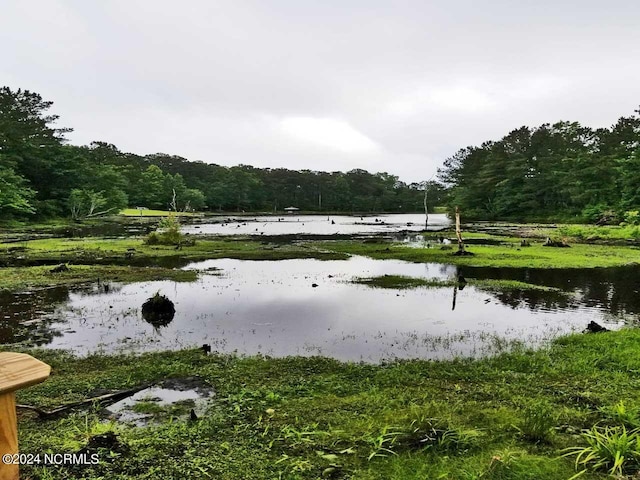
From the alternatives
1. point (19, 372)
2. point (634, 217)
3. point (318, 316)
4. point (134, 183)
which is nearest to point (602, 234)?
point (634, 217)

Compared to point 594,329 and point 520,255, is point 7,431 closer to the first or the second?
point 594,329

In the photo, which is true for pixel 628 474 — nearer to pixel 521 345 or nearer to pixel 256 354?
pixel 521 345

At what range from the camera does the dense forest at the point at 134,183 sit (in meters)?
57.3

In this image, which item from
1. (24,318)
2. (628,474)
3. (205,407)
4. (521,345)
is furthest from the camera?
(24,318)

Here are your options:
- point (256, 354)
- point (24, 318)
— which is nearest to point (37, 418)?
point (256, 354)

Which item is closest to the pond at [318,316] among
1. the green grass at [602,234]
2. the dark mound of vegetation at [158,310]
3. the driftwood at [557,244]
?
the dark mound of vegetation at [158,310]

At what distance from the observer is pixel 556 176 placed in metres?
73.9

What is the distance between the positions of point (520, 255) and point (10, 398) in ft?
90.6

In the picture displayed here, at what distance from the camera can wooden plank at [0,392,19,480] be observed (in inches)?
90.7

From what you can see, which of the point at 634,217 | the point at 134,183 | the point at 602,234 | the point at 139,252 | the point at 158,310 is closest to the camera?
the point at 158,310

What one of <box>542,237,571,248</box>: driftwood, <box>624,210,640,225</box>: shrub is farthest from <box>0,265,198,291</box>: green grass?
<box>624,210,640,225</box>: shrub

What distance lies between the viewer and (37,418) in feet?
19.3

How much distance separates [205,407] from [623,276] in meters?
20.0

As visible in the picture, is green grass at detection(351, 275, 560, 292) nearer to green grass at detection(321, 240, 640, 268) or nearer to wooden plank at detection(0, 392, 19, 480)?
green grass at detection(321, 240, 640, 268)
